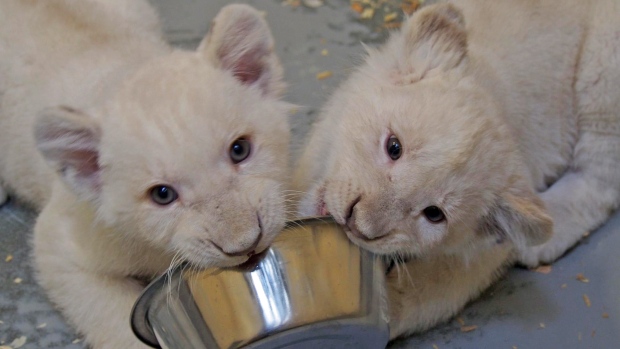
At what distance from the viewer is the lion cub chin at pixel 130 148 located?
1736mm

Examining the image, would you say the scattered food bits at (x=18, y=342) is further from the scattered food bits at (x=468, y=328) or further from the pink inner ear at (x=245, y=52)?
the scattered food bits at (x=468, y=328)

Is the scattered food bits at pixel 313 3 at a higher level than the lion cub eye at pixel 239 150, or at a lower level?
lower

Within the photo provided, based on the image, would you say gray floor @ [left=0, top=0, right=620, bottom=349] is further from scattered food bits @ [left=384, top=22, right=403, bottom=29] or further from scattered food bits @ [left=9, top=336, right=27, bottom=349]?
scattered food bits @ [left=384, top=22, right=403, bottom=29]

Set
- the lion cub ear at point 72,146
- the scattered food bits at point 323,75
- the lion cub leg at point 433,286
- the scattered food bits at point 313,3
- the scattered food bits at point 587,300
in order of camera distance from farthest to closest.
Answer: the scattered food bits at point 313,3 → the scattered food bits at point 323,75 → the scattered food bits at point 587,300 → the lion cub leg at point 433,286 → the lion cub ear at point 72,146

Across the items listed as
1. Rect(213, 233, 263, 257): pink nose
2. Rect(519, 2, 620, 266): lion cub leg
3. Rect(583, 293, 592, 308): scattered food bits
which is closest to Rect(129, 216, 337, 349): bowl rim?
Rect(213, 233, 263, 257): pink nose

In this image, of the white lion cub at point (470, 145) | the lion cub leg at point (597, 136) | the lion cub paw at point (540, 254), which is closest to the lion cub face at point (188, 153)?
the white lion cub at point (470, 145)

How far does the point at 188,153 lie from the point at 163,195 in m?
0.14

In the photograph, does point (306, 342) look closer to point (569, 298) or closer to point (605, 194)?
point (569, 298)

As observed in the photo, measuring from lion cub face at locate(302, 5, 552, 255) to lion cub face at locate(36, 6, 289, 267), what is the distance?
207 mm

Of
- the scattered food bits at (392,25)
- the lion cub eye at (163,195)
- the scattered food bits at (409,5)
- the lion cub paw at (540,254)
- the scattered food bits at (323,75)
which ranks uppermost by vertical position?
the lion cub eye at (163,195)

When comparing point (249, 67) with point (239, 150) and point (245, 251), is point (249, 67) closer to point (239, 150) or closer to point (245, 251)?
point (239, 150)

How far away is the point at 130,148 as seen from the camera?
1780mm

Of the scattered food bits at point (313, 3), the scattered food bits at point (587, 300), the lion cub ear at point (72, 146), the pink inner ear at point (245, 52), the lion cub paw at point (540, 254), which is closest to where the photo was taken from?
the lion cub ear at point (72, 146)

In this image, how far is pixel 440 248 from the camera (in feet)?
6.81
